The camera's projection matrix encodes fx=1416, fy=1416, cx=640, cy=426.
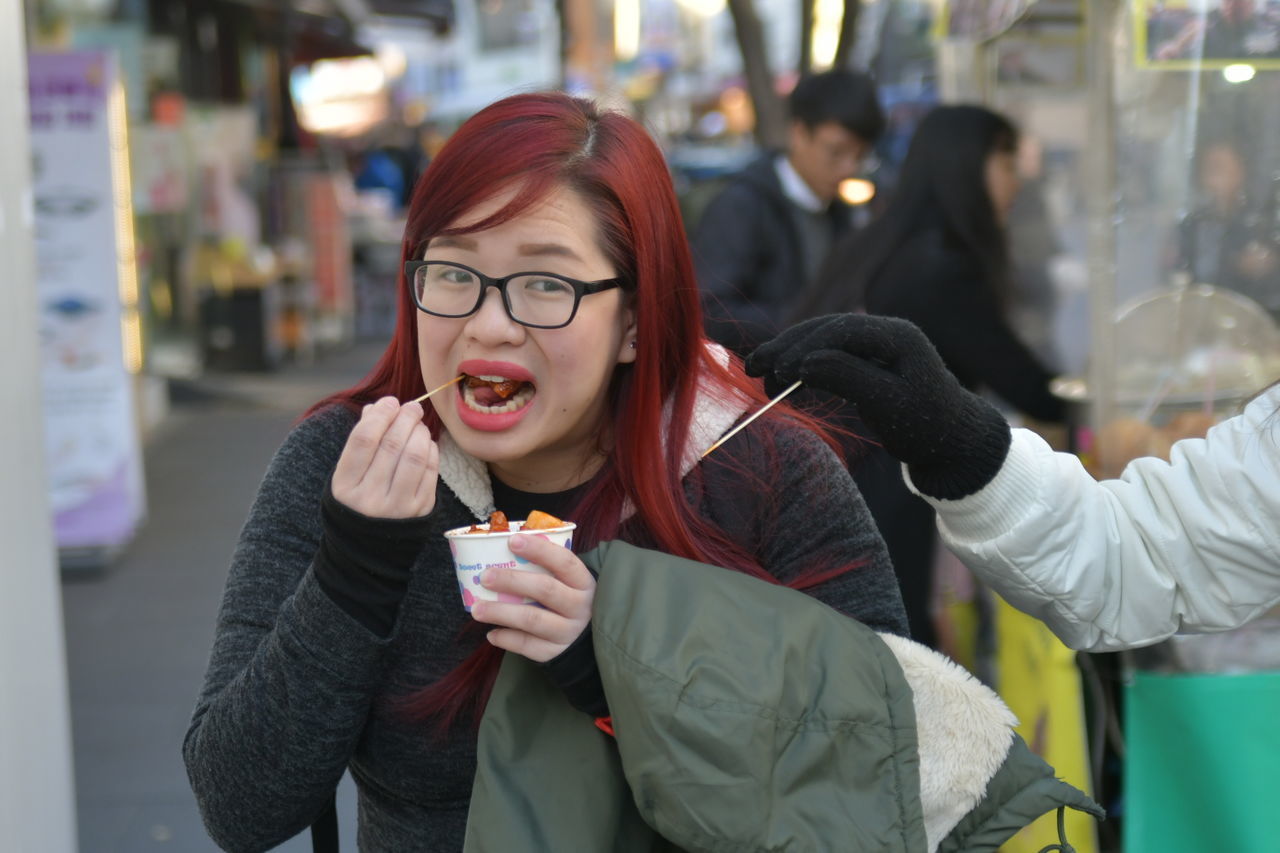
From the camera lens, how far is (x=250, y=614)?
1.94m

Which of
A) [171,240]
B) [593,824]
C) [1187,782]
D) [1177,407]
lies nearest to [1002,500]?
[593,824]

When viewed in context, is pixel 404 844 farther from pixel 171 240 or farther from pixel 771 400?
pixel 171 240

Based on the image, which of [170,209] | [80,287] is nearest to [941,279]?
[80,287]

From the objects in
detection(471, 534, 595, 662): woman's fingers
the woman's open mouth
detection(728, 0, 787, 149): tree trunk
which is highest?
detection(728, 0, 787, 149): tree trunk

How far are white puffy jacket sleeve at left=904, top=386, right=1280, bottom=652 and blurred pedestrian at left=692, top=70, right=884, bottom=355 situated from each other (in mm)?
3348

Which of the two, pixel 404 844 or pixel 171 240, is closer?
pixel 404 844

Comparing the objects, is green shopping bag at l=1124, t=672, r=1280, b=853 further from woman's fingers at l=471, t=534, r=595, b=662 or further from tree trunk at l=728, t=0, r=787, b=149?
tree trunk at l=728, t=0, r=787, b=149

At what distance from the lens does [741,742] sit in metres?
1.53

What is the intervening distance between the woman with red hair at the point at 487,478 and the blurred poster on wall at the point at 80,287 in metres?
5.17

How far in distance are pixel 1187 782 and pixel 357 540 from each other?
194 cm

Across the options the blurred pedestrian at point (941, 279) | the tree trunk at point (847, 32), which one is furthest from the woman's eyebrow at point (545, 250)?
the tree trunk at point (847, 32)

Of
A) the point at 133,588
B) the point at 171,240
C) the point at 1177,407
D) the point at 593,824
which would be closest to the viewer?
the point at 593,824

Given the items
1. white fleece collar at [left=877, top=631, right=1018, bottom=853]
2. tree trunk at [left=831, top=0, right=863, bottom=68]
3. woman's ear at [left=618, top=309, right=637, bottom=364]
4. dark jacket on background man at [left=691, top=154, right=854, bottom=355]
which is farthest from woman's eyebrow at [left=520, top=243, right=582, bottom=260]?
tree trunk at [left=831, top=0, right=863, bottom=68]

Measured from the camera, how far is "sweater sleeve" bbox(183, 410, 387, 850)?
1.76m
